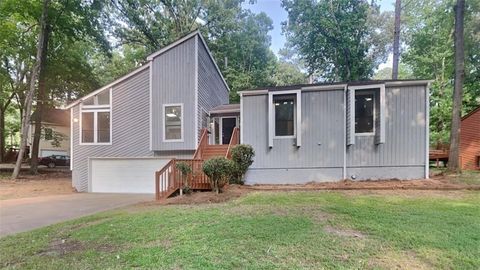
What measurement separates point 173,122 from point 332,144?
23.0 ft

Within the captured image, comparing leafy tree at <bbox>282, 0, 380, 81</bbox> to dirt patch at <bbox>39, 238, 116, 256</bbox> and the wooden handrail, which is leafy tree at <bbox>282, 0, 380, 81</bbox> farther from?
dirt patch at <bbox>39, 238, 116, 256</bbox>

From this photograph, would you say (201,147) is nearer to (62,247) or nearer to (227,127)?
(227,127)

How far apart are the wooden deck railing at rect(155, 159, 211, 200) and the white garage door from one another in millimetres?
3413

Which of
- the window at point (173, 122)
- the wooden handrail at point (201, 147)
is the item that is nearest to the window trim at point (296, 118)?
the wooden handrail at point (201, 147)

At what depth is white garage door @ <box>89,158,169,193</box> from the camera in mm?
13508

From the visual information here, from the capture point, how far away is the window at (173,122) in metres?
13.5

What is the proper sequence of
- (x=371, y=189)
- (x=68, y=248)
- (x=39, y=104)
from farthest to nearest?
(x=39, y=104) < (x=371, y=189) < (x=68, y=248)

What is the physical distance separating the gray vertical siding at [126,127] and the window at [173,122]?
0.99m

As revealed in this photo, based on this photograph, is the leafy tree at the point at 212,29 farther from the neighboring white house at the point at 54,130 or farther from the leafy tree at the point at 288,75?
the neighboring white house at the point at 54,130

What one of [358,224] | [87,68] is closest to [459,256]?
[358,224]

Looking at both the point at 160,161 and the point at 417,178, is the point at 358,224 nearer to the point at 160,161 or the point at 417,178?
the point at 417,178

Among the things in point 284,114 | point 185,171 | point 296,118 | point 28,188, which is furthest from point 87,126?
point 296,118

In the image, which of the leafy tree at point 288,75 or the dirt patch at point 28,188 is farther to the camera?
the leafy tree at point 288,75

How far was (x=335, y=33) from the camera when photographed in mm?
23281
